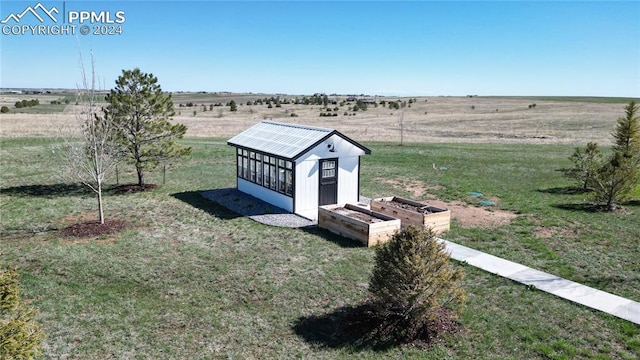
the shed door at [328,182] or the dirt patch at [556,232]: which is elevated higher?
the shed door at [328,182]

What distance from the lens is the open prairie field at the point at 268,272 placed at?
344 inches

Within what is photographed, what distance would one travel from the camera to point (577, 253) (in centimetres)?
1338

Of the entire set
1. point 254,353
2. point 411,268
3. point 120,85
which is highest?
point 120,85

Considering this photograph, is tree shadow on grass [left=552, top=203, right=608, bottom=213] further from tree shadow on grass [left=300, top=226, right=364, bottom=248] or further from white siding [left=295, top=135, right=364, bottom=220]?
tree shadow on grass [left=300, top=226, right=364, bottom=248]

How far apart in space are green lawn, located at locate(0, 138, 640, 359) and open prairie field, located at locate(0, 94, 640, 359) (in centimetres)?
4

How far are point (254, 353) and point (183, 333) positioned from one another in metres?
1.64

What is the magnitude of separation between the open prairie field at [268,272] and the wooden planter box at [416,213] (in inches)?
21.2

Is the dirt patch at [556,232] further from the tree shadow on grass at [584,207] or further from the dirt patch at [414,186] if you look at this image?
the dirt patch at [414,186]

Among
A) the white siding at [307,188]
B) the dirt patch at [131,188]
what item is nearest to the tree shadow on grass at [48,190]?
the dirt patch at [131,188]

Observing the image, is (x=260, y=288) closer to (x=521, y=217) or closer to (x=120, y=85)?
(x=521, y=217)

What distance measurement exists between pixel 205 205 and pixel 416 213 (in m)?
8.85


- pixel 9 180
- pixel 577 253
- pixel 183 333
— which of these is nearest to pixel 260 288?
pixel 183 333

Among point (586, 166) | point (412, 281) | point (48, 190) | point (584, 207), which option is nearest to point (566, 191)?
point (586, 166)

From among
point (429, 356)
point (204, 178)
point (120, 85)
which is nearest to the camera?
point (429, 356)
